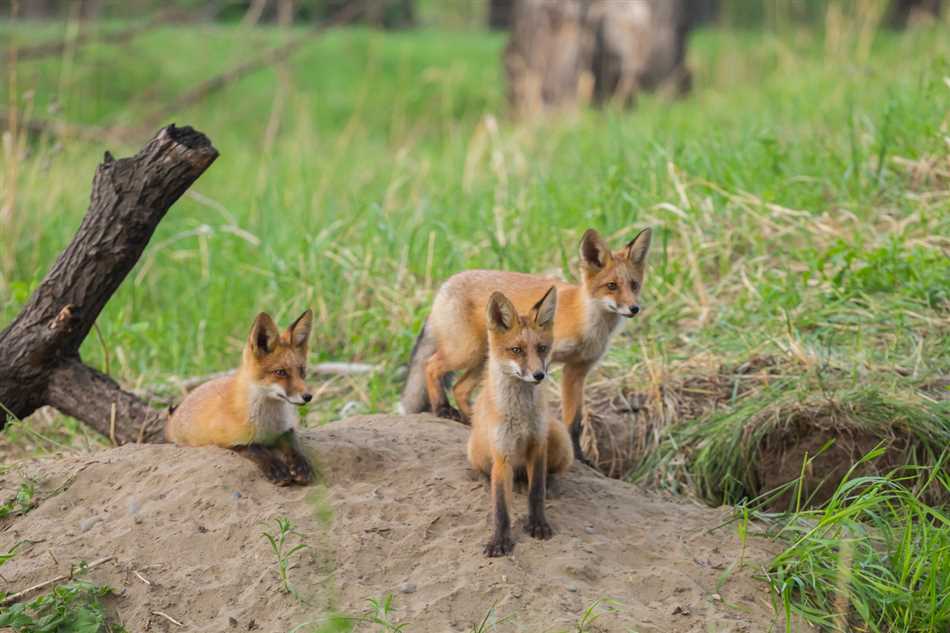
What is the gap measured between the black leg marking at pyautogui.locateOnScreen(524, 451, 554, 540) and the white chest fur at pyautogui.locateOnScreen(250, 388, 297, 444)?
39.8 inches

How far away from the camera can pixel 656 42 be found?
12.9 m

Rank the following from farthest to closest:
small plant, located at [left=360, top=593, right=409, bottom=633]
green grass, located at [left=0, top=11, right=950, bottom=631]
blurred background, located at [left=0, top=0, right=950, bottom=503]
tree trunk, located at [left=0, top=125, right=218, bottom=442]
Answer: blurred background, located at [left=0, top=0, right=950, bottom=503] < green grass, located at [left=0, top=11, right=950, bottom=631] < tree trunk, located at [left=0, top=125, right=218, bottom=442] < small plant, located at [left=360, top=593, right=409, bottom=633]

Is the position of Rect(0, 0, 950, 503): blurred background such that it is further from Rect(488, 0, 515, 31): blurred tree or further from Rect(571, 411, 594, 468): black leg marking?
Rect(488, 0, 515, 31): blurred tree

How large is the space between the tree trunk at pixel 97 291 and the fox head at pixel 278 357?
922mm

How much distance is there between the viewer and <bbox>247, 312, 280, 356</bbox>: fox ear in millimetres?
4266

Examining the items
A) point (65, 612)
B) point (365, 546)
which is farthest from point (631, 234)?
point (65, 612)

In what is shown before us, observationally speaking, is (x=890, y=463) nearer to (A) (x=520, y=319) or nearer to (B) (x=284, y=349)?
(A) (x=520, y=319)

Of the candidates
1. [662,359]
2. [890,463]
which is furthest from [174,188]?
[890,463]

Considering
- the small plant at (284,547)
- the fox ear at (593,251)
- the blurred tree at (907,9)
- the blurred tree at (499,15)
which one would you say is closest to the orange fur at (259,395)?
the small plant at (284,547)

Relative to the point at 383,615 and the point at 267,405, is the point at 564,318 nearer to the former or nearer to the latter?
the point at 267,405

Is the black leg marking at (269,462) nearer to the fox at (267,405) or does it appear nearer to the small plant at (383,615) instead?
the fox at (267,405)

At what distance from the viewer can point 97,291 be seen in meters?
4.97

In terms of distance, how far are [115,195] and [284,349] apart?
115cm

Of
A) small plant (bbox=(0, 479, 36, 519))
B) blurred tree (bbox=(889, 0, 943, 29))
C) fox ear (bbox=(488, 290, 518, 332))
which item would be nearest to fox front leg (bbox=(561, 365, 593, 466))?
fox ear (bbox=(488, 290, 518, 332))
